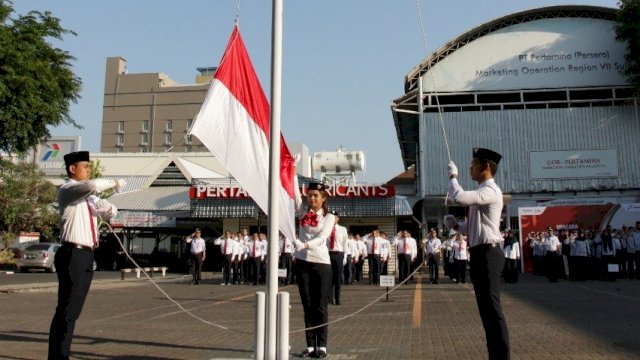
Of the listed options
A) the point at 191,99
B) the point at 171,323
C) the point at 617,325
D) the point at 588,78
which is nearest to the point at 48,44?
the point at 171,323

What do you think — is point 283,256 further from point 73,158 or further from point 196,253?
point 73,158

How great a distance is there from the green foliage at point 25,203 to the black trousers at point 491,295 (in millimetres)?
40080

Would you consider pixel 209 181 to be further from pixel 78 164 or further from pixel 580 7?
pixel 78 164

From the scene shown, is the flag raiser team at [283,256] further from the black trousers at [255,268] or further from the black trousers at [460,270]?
the black trousers at [460,270]

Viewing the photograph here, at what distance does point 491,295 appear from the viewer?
230 inches

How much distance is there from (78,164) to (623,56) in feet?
135

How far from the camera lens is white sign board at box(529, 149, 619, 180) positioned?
3922 cm

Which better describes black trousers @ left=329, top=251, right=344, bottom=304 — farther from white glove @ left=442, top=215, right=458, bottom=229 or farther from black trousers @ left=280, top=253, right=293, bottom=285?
black trousers @ left=280, top=253, right=293, bottom=285

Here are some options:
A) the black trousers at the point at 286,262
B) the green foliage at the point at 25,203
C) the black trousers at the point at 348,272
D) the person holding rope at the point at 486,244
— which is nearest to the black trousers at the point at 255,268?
the black trousers at the point at 286,262

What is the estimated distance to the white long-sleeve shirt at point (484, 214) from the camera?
596cm

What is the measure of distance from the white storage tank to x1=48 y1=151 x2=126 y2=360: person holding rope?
44983mm

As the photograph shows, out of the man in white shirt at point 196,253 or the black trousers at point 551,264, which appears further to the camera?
the man in white shirt at point 196,253

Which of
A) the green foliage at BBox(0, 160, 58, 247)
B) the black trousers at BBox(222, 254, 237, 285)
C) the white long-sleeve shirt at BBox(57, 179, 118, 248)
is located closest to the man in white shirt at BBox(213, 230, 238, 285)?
the black trousers at BBox(222, 254, 237, 285)

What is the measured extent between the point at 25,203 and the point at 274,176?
134 ft
